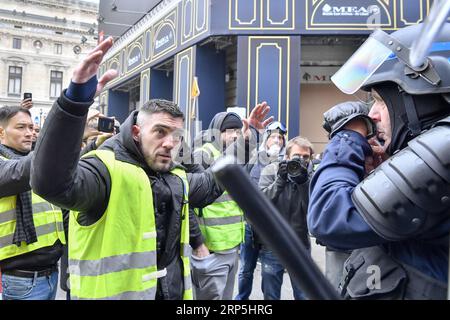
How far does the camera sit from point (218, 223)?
138 inches

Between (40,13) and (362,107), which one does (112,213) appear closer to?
(362,107)

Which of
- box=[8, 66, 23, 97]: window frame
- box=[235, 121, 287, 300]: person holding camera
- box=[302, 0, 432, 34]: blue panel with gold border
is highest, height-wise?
box=[8, 66, 23, 97]: window frame

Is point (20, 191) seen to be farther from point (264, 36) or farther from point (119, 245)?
point (264, 36)

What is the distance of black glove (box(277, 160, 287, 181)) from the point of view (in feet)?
11.5

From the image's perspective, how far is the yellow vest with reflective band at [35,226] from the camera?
2.51 m

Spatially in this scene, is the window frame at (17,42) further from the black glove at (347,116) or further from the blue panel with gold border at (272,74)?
the black glove at (347,116)

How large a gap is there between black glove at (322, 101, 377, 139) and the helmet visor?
0.10m

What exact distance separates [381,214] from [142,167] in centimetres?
127

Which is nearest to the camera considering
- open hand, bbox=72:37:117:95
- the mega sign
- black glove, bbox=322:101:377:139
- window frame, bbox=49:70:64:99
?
black glove, bbox=322:101:377:139

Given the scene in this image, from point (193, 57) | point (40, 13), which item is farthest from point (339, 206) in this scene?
point (40, 13)

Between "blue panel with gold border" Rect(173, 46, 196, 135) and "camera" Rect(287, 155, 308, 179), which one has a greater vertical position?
"blue panel with gold border" Rect(173, 46, 196, 135)

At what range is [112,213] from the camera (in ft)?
5.73

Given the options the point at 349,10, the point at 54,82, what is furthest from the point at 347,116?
the point at 54,82

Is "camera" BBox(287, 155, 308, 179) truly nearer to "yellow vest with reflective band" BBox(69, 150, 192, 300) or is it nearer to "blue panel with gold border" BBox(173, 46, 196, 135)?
"yellow vest with reflective band" BBox(69, 150, 192, 300)
